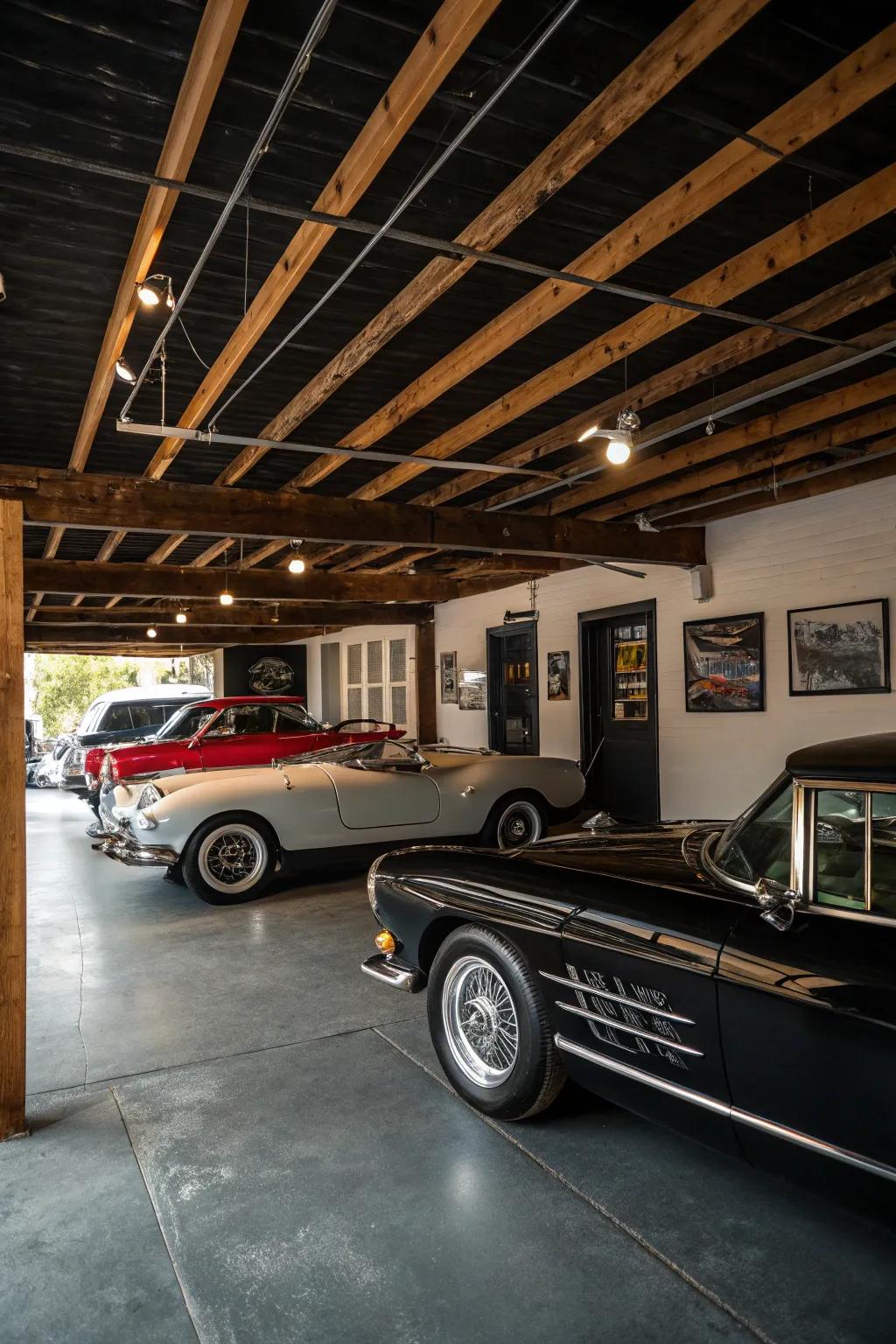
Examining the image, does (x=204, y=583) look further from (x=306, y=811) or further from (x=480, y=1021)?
(x=480, y=1021)

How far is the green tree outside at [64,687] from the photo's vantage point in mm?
38906

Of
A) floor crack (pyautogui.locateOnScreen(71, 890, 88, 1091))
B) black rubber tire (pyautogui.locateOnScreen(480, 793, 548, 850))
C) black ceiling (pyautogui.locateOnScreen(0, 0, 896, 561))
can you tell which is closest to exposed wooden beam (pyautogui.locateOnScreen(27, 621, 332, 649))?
black rubber tire (pyautogui.locateOnScreen(480, 793, 548, 850))

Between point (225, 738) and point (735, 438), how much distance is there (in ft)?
22.0

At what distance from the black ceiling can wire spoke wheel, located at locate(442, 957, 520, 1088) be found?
301 cm

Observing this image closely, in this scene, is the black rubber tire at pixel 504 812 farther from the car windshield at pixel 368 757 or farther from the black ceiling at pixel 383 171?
the black ceiling at pixel 383 171

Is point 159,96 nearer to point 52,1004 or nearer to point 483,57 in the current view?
point 483,57

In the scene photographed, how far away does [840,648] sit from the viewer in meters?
7.52

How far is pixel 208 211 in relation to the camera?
3.53 meters

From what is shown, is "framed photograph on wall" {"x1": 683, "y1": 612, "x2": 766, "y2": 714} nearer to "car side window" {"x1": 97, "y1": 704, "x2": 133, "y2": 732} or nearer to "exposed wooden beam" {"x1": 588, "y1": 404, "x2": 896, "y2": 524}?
"exposed wooden beam" {"x1": 588, "y1": 404, "x2": 896, "y2": 524}

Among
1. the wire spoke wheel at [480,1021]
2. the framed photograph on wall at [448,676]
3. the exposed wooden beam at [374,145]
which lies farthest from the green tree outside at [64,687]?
the wire spoke wheel at [480,1021]

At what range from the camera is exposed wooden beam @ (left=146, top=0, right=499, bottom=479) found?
8.19 feet

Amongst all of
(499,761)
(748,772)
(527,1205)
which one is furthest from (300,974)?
(748,772)

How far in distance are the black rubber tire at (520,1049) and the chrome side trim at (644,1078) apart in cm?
9

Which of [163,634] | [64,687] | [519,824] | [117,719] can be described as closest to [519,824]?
Answer: [519,824]
